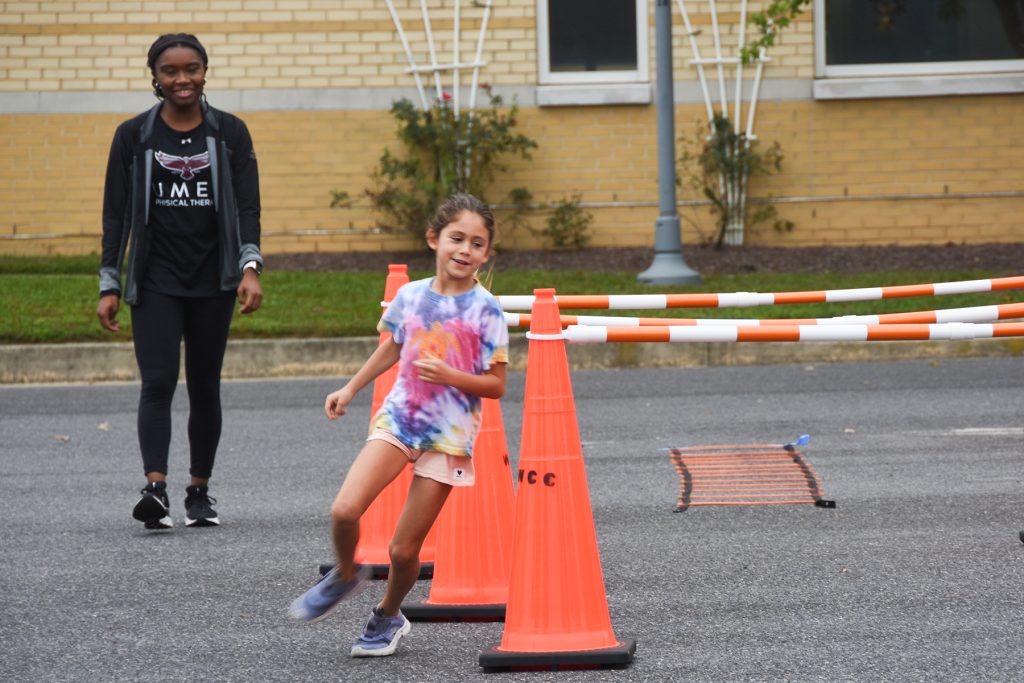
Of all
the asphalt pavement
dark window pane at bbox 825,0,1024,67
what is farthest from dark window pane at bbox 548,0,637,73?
the asphalt pavement

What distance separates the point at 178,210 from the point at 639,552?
7.81 feet

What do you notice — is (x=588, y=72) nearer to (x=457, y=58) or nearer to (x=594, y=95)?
(x=594, y=95)

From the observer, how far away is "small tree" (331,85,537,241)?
56.0ft

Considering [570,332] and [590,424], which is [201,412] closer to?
[570,332]

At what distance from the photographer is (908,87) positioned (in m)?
17.7

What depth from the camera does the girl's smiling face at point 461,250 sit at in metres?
4.46

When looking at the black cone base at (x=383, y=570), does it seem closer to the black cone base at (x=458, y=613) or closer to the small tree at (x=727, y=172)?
the black cone base at (x=458, y=613)

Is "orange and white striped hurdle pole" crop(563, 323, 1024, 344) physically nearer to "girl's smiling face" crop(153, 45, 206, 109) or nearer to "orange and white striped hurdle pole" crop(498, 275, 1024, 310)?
"orange and white striped hurdle pole" crop(498, 275, 1024, 310)

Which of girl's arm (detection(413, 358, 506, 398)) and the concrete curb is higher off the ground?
girl's arm (detection(413, 358, 506, 398))

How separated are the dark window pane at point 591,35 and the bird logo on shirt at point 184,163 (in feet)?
38.9

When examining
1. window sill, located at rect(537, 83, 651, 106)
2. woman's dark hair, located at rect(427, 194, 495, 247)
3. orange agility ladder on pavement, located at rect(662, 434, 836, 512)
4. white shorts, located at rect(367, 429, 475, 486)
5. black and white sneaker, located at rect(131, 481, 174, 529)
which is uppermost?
window sill, located at rect(537, 83, 651, 106)

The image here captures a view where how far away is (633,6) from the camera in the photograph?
18078 millimetres

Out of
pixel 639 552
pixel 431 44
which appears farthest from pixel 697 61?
pixel 639 552

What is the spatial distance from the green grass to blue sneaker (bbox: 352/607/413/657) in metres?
7.63
